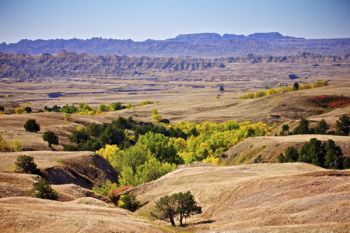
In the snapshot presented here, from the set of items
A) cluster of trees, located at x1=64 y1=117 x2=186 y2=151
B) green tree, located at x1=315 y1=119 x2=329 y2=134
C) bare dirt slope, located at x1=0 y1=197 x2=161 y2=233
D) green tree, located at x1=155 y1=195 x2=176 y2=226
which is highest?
bare dirt slope, located at x1=0 y1=197 x2=161 y2=233

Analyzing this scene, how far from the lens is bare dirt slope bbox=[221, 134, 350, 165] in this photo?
105 metres

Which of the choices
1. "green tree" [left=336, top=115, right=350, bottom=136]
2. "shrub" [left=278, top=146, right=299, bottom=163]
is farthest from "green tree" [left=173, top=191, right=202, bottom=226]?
"green tree" [left=336, top=115, right=350, bottom=136]

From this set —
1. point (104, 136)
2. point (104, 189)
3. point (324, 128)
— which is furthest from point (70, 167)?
point (324, 128)

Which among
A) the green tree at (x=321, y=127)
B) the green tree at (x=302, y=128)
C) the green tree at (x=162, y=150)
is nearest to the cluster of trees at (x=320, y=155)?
the green tree at (x=321, y=127)

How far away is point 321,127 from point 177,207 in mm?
85926

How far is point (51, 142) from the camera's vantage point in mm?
122938

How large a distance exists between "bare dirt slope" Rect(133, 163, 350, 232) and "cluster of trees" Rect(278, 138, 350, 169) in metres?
16.2

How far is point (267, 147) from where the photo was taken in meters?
111

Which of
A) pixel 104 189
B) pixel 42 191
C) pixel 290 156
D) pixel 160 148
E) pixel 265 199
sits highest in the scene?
pixel 265 199

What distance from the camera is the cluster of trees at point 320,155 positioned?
93.7 meters

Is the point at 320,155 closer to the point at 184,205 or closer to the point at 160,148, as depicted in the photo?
the point at 160,148

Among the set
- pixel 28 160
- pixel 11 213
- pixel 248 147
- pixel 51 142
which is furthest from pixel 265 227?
pixel 51 142

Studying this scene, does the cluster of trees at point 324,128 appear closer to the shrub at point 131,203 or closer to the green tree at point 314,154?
the green tree at point 314,154

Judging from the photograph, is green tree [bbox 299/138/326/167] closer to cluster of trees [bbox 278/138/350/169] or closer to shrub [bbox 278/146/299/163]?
cluster of trees [bbox 278/138/350/169]
